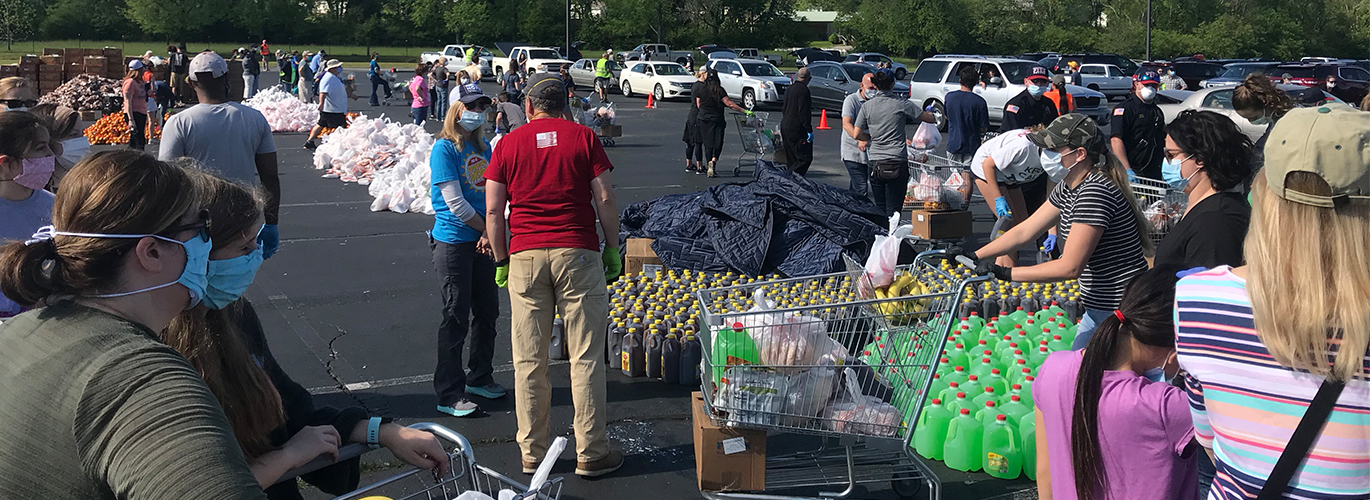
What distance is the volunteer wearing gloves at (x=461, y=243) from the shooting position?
567 cm

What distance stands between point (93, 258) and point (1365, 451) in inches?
93.7

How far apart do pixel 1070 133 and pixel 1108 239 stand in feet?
1.90

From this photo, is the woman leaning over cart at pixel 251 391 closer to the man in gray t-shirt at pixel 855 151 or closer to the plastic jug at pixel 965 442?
the plastic jug at pixel 965 442

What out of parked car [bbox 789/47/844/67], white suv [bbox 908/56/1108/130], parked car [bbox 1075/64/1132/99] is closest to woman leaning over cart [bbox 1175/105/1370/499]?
white suv [bbox 908/56/1108/130]

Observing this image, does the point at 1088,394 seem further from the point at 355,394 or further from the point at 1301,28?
the point at 1301,28

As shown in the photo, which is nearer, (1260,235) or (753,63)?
(1260,235)

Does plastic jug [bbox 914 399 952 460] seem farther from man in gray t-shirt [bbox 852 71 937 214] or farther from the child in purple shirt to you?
man in gray t-shirt [bbox 852 71 937 214]

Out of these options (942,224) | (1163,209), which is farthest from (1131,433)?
(942,224)

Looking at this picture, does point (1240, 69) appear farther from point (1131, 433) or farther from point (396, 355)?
point (1131, 433)

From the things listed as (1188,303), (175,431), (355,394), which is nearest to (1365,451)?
(1188,303)

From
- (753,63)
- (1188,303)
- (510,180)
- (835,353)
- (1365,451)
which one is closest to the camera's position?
(1365,451)

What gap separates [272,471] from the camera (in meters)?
2.44

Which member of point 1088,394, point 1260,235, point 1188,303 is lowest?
point 1088,394

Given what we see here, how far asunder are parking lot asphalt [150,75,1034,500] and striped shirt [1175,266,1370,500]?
293 centimetres
